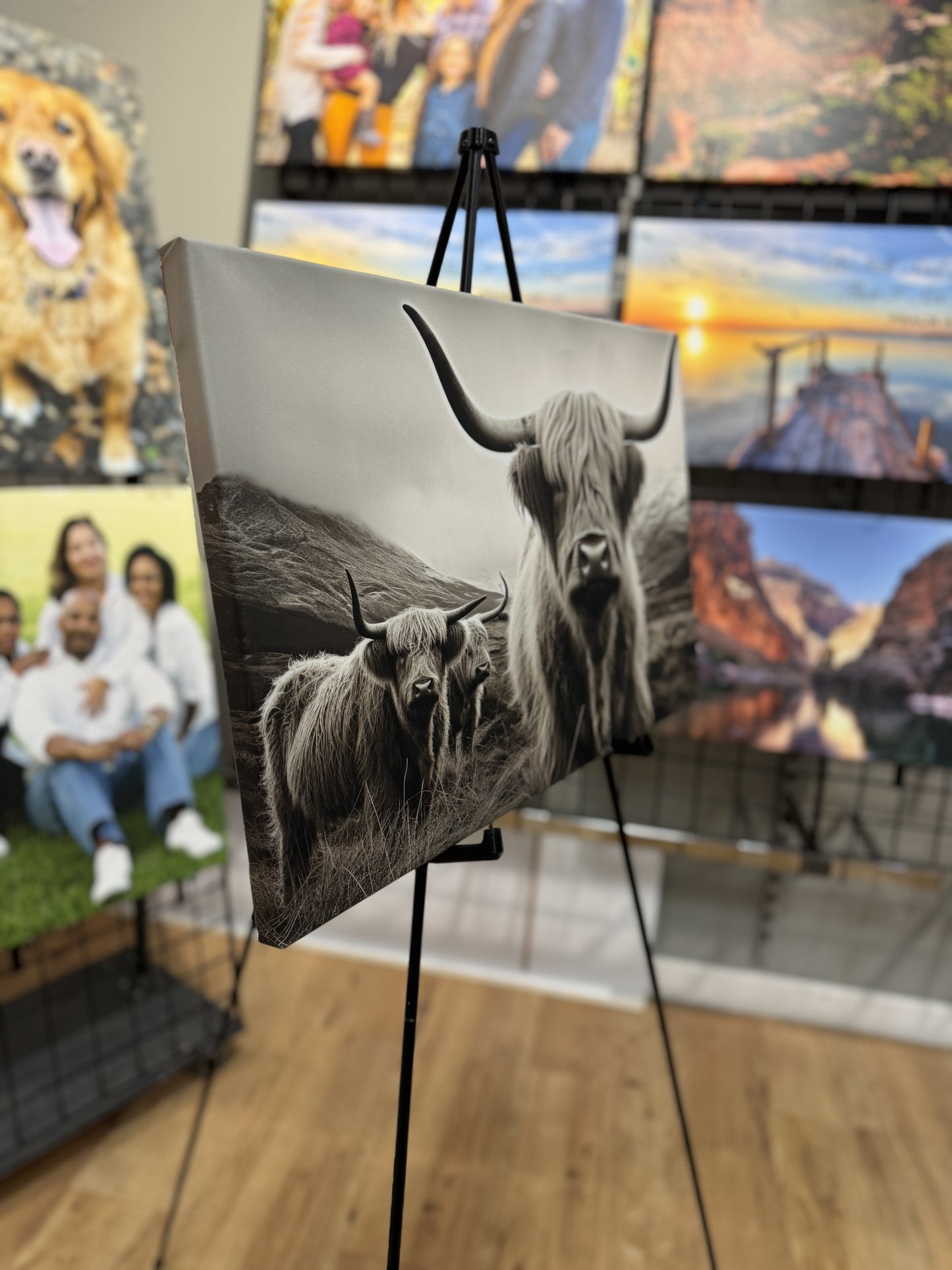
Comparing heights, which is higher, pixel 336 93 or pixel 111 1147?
pixel 336 93

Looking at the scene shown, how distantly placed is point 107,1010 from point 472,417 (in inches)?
64.4

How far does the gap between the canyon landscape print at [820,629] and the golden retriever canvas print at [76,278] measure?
1143mm

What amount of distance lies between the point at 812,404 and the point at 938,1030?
1.45m

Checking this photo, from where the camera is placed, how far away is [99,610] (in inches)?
66.0

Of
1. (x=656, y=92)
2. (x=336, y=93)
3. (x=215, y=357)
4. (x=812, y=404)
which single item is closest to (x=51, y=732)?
(x=215, y=357)

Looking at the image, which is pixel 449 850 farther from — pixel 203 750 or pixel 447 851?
pixel 203 750

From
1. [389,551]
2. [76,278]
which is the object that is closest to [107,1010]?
[76,278]

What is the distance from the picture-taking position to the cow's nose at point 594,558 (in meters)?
1.09

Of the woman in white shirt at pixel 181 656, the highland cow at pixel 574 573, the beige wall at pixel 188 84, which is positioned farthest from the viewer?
the beige wall at pixel 188 84

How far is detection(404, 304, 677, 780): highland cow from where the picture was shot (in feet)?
3.25

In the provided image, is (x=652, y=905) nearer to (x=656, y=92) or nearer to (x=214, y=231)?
(x=656, y=92)

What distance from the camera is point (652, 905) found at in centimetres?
219

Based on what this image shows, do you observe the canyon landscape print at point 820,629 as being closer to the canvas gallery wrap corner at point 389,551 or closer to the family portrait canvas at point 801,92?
the family portrait canvas at point 801,92

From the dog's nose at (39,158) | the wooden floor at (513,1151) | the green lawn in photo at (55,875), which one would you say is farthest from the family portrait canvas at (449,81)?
the wooden floor at (513,1151)
